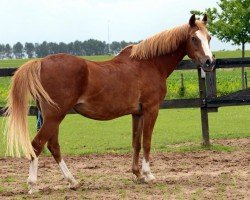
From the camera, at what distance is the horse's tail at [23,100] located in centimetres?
589

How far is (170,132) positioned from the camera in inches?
475

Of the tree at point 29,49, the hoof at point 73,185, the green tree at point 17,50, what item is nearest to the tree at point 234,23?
the hoof at point 73,185

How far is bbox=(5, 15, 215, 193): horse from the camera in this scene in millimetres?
5980

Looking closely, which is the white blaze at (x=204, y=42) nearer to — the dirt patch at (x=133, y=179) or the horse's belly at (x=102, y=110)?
the horse's belly at (x=102, y=110)

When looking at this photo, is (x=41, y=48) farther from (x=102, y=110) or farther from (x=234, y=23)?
(x=102, y=110)

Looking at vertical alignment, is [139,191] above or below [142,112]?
below

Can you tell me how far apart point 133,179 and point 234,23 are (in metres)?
19.1

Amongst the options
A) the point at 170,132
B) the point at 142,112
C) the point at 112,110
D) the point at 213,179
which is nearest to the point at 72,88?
the point at 112,110

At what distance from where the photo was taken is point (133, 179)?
22.8ft

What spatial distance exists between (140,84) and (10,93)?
1778mm

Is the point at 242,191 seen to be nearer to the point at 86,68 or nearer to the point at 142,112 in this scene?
the point at 142,112

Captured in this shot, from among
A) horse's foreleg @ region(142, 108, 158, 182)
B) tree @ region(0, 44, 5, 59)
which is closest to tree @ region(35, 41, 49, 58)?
tree @ region(0, 44, 5, 59)

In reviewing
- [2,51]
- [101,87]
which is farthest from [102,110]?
[2,51]

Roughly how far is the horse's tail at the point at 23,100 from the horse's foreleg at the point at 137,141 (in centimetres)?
157
